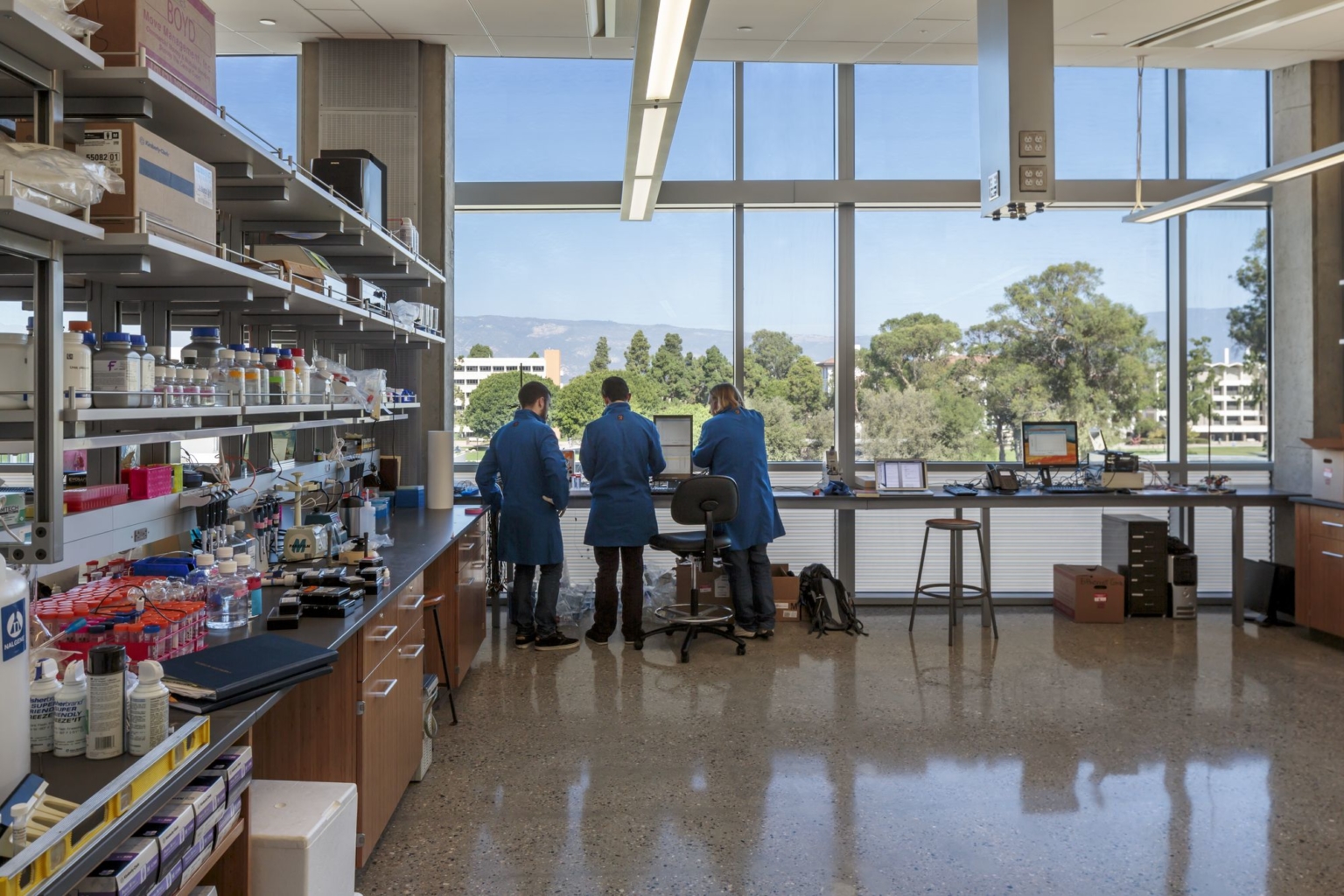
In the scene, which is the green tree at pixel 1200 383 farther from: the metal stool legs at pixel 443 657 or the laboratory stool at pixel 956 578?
the metal stool legs at pixel 443 657

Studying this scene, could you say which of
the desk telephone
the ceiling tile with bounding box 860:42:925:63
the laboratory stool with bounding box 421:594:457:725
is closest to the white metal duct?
the ceiling tile with bounding box 860:42:925:63

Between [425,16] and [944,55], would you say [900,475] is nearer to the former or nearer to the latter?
[944,55]

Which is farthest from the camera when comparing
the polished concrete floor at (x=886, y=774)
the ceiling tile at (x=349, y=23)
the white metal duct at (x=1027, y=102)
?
the ceiling tile at (x=349, y=23)

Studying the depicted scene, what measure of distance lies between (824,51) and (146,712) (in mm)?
5409

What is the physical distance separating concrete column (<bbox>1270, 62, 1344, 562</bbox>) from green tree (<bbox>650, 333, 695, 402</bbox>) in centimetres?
401

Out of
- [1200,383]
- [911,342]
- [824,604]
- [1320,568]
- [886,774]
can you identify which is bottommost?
[886,774]

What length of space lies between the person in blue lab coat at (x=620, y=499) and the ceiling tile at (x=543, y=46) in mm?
2091

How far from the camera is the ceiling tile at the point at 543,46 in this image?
18.0ft

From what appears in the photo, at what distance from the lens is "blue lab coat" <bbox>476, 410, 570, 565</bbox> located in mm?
4969

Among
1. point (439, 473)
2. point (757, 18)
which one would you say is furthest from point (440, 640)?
point (757, 18)

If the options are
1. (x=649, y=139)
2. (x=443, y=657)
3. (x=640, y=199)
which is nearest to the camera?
(x=443, y=657)

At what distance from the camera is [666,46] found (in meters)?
3.14

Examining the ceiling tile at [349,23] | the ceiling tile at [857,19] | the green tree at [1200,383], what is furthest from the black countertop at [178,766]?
the green tree at [1200,383]

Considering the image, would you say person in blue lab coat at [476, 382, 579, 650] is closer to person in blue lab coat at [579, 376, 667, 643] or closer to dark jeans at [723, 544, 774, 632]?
person in blue lab coat at [579, 376, 667, 643]
